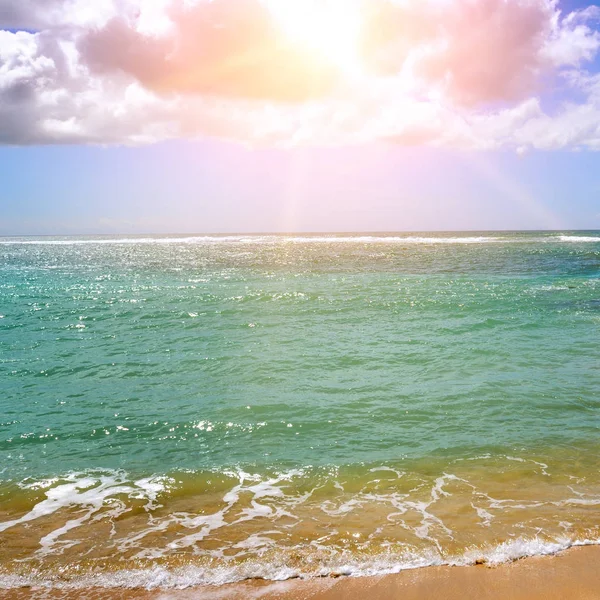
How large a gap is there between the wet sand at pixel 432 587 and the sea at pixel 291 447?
0.52ft

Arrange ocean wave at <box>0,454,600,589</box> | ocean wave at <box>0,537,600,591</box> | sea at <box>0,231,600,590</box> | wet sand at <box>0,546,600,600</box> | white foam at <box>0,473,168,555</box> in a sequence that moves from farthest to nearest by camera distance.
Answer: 1. white foam at <box>0,473,168,555</box>
2. sea at <box>0,231,600,590</box>
3. ocean wave at <box>0,454,600,589</box>
4. ocean wave at <box>0,537,600,591</box>
5. wet sand at <box>0,546,600,600</box>

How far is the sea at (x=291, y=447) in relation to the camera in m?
5.98

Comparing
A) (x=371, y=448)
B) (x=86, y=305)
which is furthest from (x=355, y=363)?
(x=86, y=305)

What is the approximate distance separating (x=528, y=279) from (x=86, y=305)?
29840 millimetres

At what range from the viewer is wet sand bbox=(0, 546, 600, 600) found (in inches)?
201

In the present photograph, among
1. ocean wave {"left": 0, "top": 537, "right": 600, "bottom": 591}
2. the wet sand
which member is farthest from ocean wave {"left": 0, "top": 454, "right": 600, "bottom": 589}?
the wet sand

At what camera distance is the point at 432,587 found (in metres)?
5.25

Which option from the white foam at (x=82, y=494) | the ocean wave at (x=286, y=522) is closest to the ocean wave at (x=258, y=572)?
the ocean wave at (x=286, y=522)

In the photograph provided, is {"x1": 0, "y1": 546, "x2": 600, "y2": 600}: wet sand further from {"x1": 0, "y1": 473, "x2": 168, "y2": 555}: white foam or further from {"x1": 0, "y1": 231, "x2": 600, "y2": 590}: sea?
{"x1": 0, "y1": 473, "x2": 168, "y2": 555}: white foam

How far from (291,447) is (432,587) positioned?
166 inches

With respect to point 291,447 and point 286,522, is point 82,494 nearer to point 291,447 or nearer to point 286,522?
point 286,522

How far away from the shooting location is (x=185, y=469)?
8.38 m

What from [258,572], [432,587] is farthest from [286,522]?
[432,587]

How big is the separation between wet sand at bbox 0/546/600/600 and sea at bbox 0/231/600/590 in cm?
16
